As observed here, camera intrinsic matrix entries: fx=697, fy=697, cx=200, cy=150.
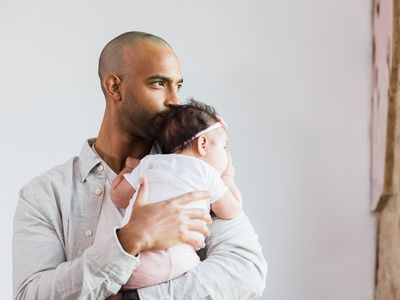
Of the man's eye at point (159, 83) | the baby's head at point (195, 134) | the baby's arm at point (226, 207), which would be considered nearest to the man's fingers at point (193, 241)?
the baby's arm at point (226, 207)

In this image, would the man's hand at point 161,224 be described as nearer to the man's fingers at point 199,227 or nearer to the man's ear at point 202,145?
the man's fingers at point 199,227

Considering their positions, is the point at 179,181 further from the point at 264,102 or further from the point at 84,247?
the point at 264,102

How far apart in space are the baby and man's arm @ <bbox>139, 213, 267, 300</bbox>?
0.02 metres

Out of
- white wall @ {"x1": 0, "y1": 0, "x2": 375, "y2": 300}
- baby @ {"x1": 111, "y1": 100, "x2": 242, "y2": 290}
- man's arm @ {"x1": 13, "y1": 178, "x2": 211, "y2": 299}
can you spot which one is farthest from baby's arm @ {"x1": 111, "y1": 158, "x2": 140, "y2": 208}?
white wall @ {"x1": 0, "y1": 0, "x2": 375, "y2": 300}

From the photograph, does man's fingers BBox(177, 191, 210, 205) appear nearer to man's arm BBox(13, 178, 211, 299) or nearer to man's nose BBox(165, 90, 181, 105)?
man's arm BBox(13, 178, 211, 299)

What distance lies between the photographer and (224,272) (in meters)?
1.57

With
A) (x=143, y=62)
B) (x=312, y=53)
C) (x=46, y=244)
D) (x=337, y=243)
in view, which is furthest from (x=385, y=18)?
(x=46, y=244)

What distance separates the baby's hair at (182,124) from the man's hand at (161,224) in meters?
0.15

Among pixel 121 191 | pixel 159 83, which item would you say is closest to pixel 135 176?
pixel 121 191

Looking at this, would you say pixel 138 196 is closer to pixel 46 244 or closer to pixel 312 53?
pixel 46 244

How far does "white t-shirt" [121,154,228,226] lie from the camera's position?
162 centimetres

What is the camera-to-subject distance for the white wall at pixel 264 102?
2.69 metres

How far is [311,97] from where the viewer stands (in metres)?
2.70

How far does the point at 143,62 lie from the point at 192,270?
0.58 meters
